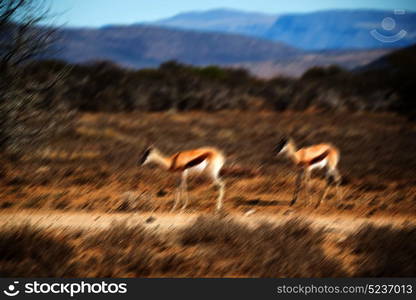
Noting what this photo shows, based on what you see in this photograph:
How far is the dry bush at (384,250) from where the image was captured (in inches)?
315

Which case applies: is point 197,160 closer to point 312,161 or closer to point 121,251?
point 312,161

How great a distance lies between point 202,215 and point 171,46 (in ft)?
390

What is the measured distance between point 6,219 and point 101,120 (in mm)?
Result: 18262

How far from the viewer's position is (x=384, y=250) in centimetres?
857

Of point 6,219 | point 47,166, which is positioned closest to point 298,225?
point 6,219

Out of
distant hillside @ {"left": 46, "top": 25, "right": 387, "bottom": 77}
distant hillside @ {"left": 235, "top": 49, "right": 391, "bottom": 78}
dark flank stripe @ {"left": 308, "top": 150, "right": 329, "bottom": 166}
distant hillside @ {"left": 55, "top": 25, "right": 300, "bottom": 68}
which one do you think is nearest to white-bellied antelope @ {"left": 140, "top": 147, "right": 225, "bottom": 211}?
dark flank stripe @ {"left": 308, "top": 150, "right": 329, "bottom": 166}

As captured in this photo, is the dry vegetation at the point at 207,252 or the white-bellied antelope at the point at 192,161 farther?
the white-bellied antelope at the point at 192,161

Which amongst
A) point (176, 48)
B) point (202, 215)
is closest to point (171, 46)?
point (176, 48)

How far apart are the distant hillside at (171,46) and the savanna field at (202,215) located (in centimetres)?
9365

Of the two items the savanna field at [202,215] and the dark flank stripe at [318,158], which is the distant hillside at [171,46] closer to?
the savanna field at [202,215]

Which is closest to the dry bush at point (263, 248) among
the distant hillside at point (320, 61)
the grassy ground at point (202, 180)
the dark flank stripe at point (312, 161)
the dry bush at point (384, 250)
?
the dry bush at point (384, 250)

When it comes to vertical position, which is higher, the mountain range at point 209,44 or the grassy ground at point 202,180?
the grassy ground at point 202,180

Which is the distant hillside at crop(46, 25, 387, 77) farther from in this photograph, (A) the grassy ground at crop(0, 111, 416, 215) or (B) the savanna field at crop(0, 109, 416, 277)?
(B) the savanna field at crop(0, 109, 416, 277)

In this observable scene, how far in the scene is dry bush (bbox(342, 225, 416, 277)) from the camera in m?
8.01
